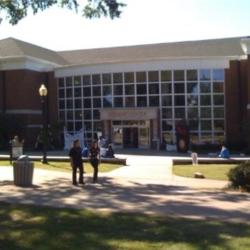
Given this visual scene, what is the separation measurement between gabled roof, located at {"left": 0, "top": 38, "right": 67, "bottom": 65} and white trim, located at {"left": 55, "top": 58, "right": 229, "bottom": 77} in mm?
4445

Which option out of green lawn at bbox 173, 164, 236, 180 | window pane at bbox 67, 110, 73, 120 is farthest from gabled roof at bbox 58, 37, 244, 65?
green lawn at bbox 173, 164, 236, 180

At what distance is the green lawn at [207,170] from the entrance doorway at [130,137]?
65.9 feet

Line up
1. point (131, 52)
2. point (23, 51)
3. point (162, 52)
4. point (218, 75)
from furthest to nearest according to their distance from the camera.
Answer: point (131, 52) < point (162, 52) < point (23, 51) < point (218, 75)

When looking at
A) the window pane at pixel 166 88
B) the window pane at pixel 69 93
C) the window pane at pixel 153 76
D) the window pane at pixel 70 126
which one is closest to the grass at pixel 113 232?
the window pane at pixel 166 88

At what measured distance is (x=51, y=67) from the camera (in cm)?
5284

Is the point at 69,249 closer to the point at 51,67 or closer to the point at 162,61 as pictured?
the point at 162,61

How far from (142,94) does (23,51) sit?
1198 cm

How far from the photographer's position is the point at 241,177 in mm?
17672

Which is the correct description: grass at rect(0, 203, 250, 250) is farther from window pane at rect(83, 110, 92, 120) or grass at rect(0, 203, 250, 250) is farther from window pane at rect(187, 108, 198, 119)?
window pane at rect(83, 110, 92, 120)

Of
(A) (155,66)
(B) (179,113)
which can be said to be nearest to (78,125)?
(A) (155,66)

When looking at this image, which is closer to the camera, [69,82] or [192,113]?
[192,113]

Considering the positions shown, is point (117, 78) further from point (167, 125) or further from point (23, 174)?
point (23, 174)

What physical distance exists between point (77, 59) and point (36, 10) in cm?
3907

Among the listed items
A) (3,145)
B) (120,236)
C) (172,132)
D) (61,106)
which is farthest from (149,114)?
(120,236)
